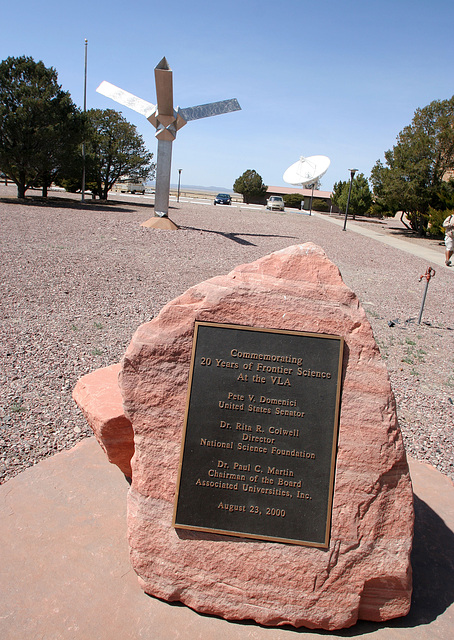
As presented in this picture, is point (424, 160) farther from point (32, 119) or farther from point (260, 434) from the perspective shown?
point (260, 434)

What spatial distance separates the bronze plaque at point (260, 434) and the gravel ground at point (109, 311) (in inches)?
69.9

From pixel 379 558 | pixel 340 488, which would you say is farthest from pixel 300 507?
pixel 379 558

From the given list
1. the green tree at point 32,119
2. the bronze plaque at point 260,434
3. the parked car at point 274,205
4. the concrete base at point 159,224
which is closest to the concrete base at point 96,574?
the bronze plaque at point 260,434

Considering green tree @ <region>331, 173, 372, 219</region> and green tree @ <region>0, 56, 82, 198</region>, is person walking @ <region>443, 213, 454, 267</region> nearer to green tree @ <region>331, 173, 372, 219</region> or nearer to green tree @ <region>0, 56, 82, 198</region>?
green tree @ <region>0, 56, 82, 198</region>

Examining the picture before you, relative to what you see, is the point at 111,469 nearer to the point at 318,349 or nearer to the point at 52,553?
the point at 52,553

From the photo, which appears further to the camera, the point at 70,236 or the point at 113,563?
the point at 70,236

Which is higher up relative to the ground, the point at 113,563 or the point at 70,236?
the point at 70,236

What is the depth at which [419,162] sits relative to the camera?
25562mm

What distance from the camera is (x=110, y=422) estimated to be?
297 centimetres

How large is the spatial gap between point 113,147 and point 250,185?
3022cm

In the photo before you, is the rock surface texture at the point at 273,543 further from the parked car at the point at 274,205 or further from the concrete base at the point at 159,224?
the parked car at the point at 274,205

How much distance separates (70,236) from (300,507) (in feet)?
39.2

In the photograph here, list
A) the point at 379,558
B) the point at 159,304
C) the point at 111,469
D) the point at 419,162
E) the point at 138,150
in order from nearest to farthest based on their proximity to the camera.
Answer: the point at 379,558 → the point at 111,469 → the point at 159,304 → the point at 419,162 → the point at 138,150

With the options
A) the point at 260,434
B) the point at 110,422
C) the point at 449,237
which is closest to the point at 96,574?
the point at 110,422
